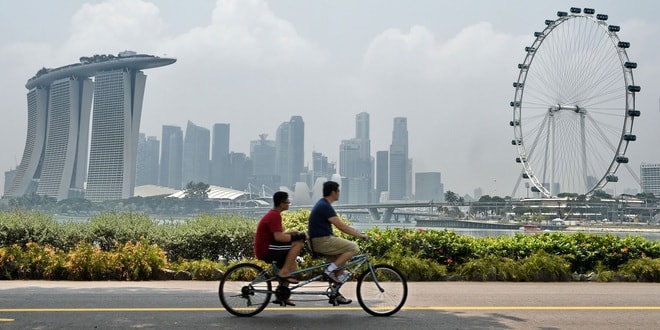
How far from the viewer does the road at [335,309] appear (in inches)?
312

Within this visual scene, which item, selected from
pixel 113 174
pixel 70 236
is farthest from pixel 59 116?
pixel 70 236

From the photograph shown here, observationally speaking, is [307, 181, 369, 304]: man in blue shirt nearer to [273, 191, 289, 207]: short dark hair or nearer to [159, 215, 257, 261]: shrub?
[273, 191, 289, 207]: short dark hair

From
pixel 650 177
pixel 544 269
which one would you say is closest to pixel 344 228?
pixel 544 269

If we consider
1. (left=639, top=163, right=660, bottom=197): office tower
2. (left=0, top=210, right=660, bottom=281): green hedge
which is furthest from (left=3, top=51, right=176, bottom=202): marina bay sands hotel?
(left=0, top=210, right=660, bottom=281): green hedge

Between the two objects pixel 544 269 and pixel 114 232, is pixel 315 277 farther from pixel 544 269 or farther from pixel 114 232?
pixel 114 232

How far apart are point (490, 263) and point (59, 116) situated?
187 metres

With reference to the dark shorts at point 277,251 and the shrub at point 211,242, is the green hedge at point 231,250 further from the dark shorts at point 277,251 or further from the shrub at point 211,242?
the dark shorts at point 277,251

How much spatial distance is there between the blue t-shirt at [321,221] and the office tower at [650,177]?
444ft

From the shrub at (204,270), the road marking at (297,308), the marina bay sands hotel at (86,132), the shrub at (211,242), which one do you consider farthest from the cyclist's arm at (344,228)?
the marina bay sands hotel at (86,132)

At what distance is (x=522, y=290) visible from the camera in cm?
1152

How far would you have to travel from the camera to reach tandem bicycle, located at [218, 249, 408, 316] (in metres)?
8.34

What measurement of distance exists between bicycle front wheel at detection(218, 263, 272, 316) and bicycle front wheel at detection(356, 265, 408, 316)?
1227 millimetres

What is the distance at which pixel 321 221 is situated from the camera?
8289mm

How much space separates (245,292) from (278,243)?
79 centimetres
